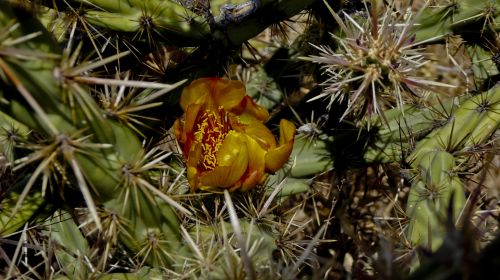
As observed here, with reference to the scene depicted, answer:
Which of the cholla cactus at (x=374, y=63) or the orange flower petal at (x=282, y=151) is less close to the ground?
the cholla cactus at (x=374, y=63)

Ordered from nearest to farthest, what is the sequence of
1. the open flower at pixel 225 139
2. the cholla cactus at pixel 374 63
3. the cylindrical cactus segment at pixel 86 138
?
the cylindrical cactus segment at pixel 86 138, the cholla cactus at pixel 374 63, the open flower at pixel 225 139

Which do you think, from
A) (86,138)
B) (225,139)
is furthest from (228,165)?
(86,138)

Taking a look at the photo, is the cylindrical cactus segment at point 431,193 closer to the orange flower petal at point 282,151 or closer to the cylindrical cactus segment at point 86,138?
the orange flower petal at point 282,151

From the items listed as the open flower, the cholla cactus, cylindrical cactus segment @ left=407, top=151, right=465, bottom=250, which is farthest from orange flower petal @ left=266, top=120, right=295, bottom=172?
cylindrical cactus segment @ left=407, top=151, right=465, bottom=250

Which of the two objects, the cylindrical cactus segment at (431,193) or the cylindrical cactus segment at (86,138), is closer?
the cylindrical cactus segment at (86,138)

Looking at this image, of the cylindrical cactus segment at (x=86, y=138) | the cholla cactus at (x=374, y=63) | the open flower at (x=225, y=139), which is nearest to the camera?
the cylindrical cactus segment at (x=86, y=138)

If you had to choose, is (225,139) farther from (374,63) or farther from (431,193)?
(431,193)

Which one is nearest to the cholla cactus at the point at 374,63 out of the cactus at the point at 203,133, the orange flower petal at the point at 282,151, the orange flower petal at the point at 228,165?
the cactus at the point at 203,133

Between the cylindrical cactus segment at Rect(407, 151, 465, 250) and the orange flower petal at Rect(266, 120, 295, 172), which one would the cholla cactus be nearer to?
the orange flower petal at Rect(266, 120, 295, 172)

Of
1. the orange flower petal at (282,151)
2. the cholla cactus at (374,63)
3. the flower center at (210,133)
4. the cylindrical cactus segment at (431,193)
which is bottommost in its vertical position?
the cylindrical cactus segment at (431,193)
